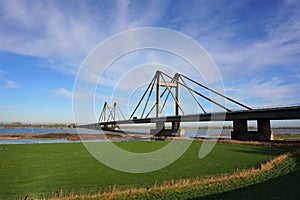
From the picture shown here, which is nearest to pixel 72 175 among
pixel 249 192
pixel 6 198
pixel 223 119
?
pixel 6 198

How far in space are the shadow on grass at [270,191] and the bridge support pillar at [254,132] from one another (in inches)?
1394

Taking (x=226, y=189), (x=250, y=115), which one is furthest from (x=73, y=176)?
(x=250, y=115)

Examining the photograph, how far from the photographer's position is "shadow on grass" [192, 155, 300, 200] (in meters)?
10.7

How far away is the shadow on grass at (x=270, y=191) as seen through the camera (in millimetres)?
10742

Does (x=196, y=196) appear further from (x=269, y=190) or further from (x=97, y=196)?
(x=97, y=196)

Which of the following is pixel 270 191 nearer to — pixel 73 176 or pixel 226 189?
pixel 226 189

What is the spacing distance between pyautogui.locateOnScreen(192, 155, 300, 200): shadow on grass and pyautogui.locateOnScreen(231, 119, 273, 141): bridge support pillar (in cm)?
3541

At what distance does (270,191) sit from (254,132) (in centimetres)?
4034

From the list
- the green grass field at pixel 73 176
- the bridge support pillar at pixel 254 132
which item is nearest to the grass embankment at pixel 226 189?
the green grass field at pixel 73 176

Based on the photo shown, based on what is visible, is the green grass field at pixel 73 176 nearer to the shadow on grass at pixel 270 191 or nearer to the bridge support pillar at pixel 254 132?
the shadow on grass at pixel 270 191

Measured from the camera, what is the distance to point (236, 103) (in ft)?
182

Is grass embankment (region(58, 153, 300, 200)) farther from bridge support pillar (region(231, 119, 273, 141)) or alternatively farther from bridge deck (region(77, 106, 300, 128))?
bridge support pillar (region(231, 119, 273, 141))

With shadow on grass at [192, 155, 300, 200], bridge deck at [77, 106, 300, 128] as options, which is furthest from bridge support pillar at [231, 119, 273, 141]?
shadow on grass at [192, 155, 300, 200]

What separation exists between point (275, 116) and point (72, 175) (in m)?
37.3
